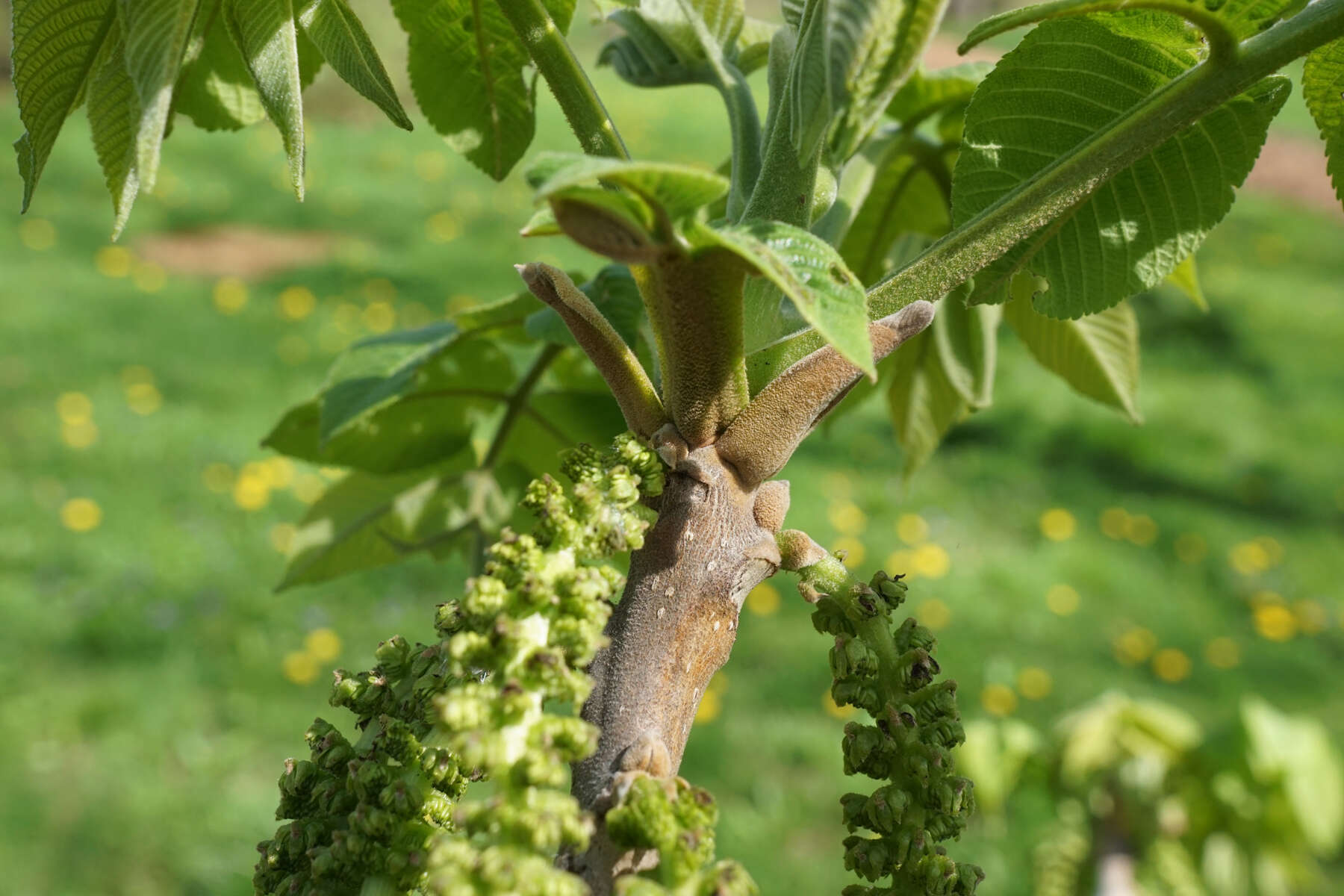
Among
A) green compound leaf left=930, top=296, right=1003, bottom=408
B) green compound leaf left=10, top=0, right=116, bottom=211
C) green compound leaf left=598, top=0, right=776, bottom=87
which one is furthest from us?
green compound leaf left=930, top=296, right=1003, bottom=408

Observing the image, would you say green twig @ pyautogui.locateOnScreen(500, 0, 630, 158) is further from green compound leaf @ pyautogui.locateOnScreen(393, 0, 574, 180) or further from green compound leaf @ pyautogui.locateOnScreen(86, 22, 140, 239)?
green compound leaf @ pyautogui.locateOnScreen(86, 22, 140, 239)

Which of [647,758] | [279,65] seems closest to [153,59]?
[279,65]

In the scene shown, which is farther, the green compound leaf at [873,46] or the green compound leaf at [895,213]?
the green compound leaf at [895,213]

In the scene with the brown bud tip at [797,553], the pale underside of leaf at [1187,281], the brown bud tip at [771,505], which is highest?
the brown bud tip at [771,505]

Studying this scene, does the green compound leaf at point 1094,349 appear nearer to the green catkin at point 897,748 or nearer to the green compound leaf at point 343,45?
the green catkin at point 897,748

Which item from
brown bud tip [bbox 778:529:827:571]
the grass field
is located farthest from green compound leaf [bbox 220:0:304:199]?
the grass field

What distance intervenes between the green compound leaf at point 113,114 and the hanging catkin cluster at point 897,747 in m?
0.53

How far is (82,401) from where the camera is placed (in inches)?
195

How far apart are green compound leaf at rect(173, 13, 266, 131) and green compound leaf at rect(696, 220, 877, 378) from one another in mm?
536

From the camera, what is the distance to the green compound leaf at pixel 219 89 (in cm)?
97

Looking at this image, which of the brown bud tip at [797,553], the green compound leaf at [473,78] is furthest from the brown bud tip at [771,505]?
the green compound leaf at [473,78]

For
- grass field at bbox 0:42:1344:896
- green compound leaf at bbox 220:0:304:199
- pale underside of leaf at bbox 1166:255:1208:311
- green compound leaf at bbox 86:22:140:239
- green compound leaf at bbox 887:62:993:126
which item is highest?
green compound leaf at bbox 220:0:304:199

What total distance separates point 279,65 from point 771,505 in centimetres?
43

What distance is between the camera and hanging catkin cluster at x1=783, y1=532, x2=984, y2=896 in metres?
0.71
